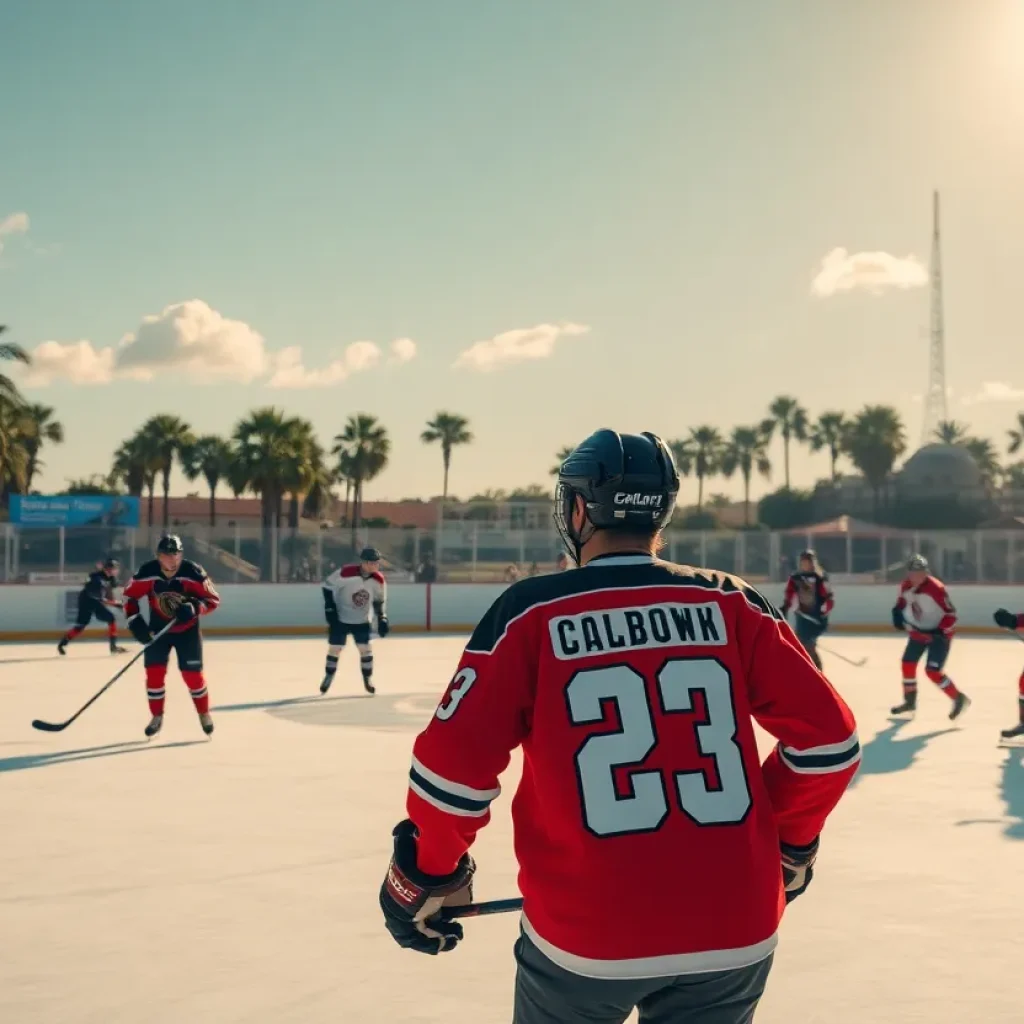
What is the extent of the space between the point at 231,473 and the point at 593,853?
43.5 metres

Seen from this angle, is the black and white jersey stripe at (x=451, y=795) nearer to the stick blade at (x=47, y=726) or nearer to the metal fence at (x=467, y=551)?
the stick blade at (x=47, y=726)

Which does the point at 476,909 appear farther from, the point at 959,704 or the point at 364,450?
the point at 364,450

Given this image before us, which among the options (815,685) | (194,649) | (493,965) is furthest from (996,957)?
(194,649)

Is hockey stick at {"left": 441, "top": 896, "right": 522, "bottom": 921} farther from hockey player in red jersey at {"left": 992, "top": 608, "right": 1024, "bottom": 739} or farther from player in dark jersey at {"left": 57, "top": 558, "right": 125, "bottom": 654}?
player in dark jersey at {"left": 57, "top": 558, "right": 125, "bottom": 654}

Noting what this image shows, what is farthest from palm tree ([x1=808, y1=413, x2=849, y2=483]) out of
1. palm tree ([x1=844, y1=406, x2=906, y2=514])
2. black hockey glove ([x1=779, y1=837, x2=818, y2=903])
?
black hockey glove ([x1=779, y1=837, x2=818, y2=903])

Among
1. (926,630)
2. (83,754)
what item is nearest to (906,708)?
(926,630)

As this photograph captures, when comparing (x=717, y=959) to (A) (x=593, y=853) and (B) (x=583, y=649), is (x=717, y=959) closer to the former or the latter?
(A) (x=593, y=853)

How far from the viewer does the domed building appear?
68.6 metres

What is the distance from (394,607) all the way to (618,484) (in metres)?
20.9

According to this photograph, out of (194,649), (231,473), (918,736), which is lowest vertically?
(918,736)

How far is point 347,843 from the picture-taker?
18.4 feet

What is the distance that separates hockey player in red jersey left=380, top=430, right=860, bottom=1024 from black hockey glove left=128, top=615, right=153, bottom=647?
704 cm

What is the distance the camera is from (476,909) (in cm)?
204

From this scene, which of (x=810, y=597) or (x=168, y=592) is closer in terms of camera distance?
(x=168, y=592)
